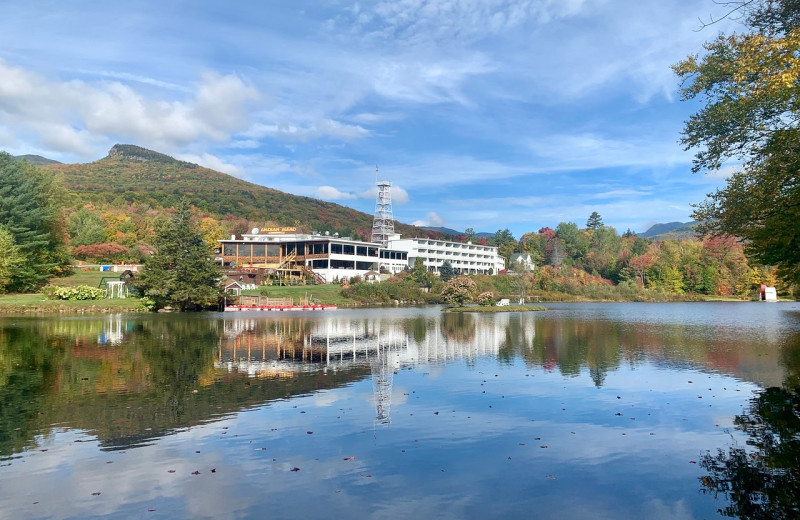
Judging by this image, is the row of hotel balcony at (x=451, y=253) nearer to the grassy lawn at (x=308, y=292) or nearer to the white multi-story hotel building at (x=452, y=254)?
the white multi-story hotel building at (x=452, y=254)

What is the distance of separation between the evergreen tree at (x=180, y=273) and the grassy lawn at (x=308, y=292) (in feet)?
45.3

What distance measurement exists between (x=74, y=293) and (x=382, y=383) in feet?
182

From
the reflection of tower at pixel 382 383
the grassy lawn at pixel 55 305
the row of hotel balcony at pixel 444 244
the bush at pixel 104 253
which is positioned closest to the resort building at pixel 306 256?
the row of hotel balcony at pixel 444 244

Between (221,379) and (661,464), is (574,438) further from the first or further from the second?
(221,379)

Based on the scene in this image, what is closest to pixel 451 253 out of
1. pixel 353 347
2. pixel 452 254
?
pixel 452 254

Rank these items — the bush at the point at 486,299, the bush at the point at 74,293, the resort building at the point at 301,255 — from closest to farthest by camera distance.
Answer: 1. the bush at the point at 74,293
2. the bush at the point at 486,299
3. the resort building at the point at 301,255

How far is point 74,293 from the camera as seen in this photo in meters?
60.8

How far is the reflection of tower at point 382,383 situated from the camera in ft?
46.1

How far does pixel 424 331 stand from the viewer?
38.3 metres

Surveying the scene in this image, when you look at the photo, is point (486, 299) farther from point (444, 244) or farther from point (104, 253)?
point (444, 244)

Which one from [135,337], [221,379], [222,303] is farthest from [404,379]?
[222,303]

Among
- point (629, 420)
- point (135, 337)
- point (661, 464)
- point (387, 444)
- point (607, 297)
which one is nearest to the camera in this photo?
point (661, 464)

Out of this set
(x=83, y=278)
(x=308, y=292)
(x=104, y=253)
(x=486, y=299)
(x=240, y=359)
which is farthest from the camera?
(x=104, y=253)

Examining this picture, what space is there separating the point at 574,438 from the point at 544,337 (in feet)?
76.9
